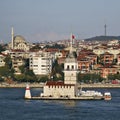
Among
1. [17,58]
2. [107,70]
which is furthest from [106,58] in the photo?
[17,58]

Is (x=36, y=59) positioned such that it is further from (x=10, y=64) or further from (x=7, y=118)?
(x=7, y=118)

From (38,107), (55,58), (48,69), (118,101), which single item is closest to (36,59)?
(48,69)

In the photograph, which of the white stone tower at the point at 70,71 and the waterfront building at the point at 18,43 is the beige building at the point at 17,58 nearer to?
the waterfront building at the point at 18,43

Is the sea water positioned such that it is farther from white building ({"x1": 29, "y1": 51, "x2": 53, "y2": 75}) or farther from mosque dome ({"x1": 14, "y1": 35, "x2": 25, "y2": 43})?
mosque dome ({"x1": 14, "y1": 35, "x2": 25, "y2": 43})

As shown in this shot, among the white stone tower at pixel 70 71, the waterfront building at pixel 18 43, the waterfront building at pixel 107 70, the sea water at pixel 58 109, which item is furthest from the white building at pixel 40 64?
the sea water at pixel 58 109

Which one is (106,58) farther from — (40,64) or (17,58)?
(40,64)
